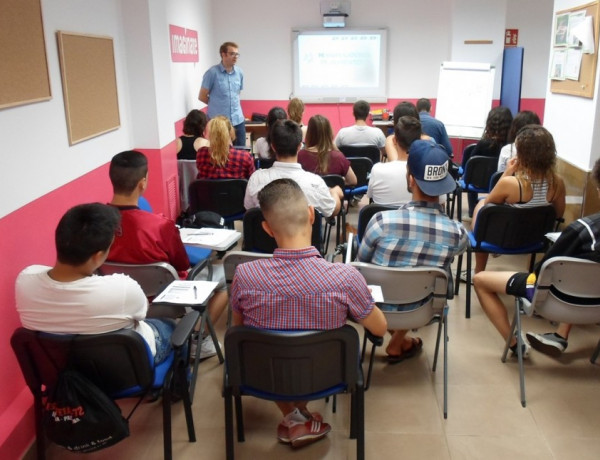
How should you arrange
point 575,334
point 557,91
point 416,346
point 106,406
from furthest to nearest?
point 557,91
point 575,334
point 416,346
point 106,406

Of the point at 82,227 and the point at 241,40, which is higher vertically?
the point at 241,40

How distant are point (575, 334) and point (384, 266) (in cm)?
159

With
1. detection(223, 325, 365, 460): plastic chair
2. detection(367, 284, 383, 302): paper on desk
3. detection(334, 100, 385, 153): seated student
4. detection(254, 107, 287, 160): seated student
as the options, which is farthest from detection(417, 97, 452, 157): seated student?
detection(223, 325, 365, 460): plastic chair

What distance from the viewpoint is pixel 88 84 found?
3529 millimetres

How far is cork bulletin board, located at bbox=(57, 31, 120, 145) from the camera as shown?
3.21m

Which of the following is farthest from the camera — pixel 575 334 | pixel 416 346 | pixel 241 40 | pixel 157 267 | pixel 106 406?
pixel 241 40

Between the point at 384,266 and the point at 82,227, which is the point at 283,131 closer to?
the point at 384,266

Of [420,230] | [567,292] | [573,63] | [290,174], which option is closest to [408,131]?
[290,174]

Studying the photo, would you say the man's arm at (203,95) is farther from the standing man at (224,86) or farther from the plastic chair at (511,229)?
the plastic chair at (511,229)

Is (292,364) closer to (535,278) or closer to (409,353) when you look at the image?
(409,353)

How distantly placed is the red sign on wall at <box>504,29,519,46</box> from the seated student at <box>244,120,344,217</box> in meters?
6.01

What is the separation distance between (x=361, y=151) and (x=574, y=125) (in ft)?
6.42

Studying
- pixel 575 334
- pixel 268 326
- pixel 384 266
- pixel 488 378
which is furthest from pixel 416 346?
pixel 268 326

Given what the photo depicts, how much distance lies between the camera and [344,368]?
2.00m
